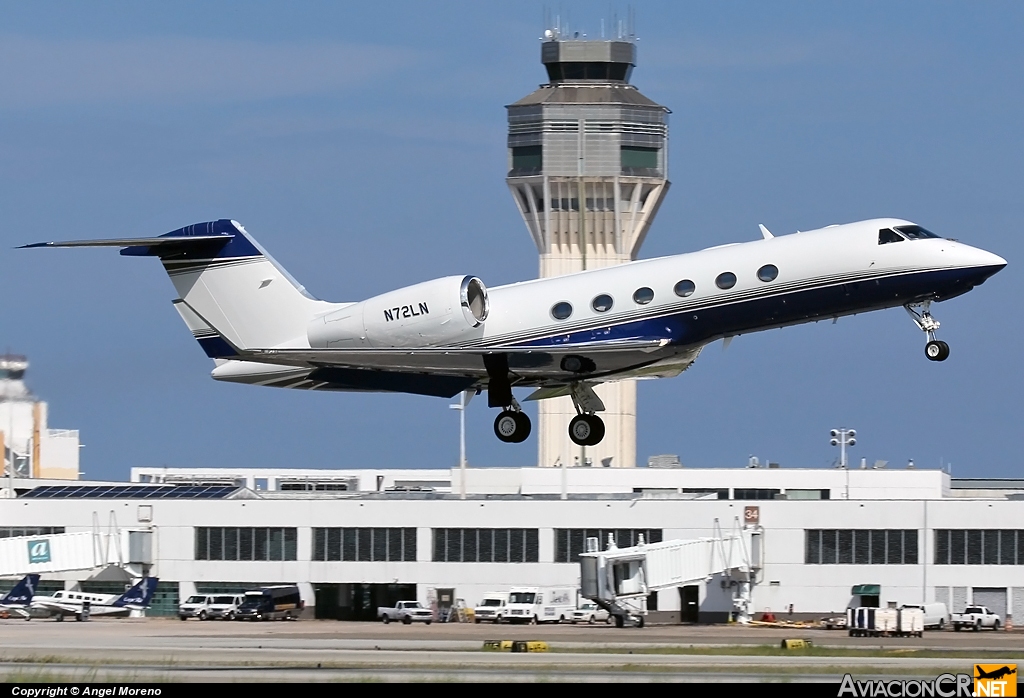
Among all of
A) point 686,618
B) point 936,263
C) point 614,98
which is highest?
point 614,98

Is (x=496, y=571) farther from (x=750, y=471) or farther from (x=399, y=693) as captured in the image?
(x=399, y=693)

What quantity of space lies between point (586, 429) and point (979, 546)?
93.2 ft

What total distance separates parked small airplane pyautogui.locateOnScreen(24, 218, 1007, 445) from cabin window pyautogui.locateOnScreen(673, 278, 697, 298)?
3 cm

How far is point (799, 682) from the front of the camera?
3138 centimetres

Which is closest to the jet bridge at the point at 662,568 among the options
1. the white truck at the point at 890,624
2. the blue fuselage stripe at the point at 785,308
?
the white truck at the point at 890,624

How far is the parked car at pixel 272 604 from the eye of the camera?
196ft

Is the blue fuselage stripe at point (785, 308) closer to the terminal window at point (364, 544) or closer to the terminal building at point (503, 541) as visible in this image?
the terminal building at point (503, 541)

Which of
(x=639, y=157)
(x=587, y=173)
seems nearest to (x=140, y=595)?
(x=587, y=173)

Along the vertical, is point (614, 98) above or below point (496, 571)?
above

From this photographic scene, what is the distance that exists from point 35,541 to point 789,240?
124 feet

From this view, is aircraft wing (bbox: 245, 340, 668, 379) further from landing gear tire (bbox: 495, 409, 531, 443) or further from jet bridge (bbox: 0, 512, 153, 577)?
jet bridge (bbox: 0, 512, 153, 577)

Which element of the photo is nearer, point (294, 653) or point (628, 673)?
point (628, 673)

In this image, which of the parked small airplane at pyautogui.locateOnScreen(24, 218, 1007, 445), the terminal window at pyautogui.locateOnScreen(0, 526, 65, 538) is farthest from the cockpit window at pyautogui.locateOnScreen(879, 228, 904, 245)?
the terminal window at pyautogui.locateOnScreen(0, 526, 65, 538)

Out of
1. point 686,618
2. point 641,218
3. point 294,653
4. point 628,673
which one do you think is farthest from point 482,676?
point 641,218
